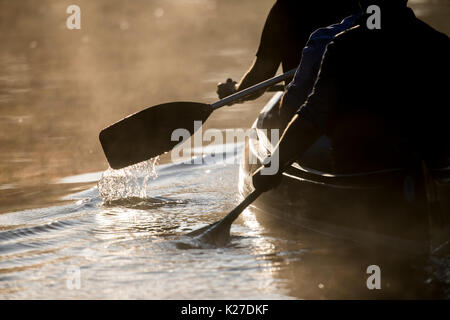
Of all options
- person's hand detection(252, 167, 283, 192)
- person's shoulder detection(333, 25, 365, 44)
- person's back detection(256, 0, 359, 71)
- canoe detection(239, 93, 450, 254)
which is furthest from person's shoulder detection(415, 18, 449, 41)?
person's back detection(256, 0, 359, 71)

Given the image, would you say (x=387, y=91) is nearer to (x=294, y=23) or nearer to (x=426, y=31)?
(x=426, y=31)

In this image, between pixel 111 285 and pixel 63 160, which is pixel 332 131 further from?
pixel 63 160

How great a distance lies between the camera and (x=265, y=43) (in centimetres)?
611

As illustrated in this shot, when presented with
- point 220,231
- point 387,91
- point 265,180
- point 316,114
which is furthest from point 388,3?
point 220,231

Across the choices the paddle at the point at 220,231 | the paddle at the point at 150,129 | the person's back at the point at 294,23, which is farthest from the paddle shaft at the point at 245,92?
the paddle at the point at 220,231

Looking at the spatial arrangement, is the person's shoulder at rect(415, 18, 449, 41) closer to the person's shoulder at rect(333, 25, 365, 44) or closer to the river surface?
the person's shoulder at rect(333, 25, 365, 44)

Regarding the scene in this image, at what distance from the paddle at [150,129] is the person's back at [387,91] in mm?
1463

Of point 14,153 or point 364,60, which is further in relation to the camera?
point 14,153

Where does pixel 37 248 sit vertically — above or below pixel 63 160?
below

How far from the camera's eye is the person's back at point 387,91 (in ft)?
13.9

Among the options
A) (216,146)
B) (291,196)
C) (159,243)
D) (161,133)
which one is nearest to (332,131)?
(291,196)

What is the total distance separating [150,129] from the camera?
6004 millimetres

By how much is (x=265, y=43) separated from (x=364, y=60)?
1.95 m

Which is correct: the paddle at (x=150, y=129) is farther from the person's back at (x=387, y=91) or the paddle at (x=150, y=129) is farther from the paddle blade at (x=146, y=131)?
the person's back at (x=387, y=91)
